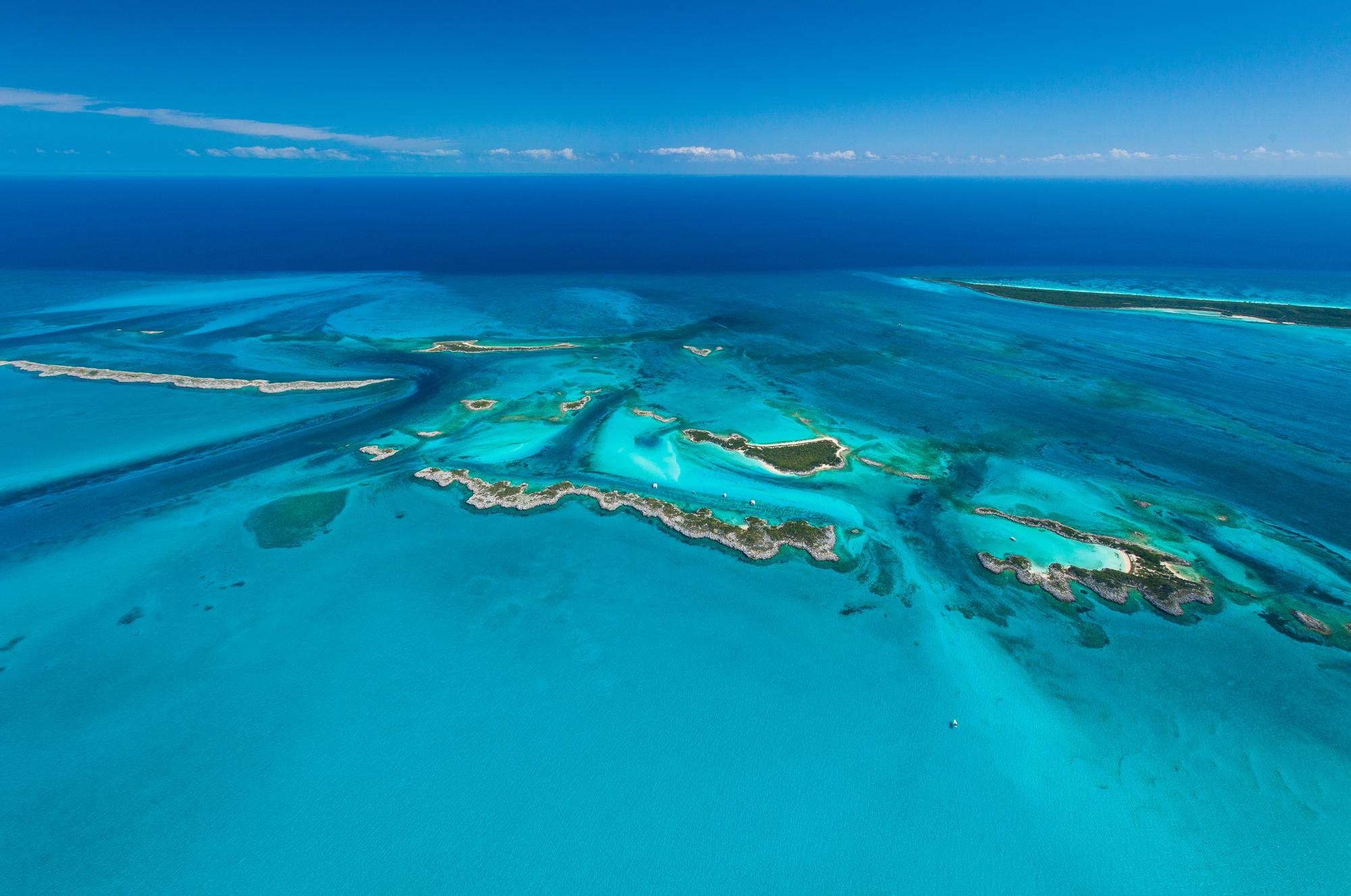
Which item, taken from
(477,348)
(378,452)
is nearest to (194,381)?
(477,348)

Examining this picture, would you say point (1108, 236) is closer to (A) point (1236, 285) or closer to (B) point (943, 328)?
(A) point (1236, 285)

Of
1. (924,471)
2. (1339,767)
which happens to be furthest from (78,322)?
(1339,767)

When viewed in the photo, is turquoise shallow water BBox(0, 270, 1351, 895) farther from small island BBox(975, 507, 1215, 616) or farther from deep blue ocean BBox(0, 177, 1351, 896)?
small island BBox(975, 507, 1215, 616)

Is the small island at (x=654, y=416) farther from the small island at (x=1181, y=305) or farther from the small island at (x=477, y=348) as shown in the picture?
the small island at (x=1181, y=305)

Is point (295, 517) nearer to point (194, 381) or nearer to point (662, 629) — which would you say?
point (662, 629)

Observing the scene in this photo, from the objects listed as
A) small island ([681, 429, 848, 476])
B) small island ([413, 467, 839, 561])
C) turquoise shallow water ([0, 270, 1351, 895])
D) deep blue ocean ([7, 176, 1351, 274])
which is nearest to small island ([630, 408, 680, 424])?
turquoise shallow water ([0, 270, 1351, 895])

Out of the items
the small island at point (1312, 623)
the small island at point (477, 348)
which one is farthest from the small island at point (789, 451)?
the small island at point (477, 348)
